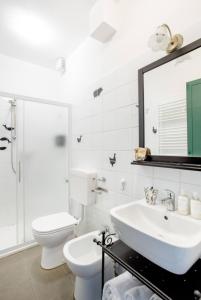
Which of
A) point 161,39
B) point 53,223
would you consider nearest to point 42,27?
point 161,39

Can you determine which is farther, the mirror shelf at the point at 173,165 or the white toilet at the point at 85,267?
the white toilet at the point at 85,267

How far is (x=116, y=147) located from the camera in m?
1.65

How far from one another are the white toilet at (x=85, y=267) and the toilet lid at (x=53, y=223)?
0.29m

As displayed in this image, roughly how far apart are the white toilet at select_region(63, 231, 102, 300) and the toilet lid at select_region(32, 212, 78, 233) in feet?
0.97

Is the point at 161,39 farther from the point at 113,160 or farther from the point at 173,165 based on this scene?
the point at 113,160

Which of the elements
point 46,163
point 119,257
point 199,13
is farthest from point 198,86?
point 46,163

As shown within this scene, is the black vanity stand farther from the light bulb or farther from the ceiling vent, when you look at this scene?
the ceiling vent

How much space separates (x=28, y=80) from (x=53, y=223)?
2068 millimetres

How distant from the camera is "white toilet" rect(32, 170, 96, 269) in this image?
5.69 ft

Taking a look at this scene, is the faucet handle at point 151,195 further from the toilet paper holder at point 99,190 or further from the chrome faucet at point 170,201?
the toilet paper holder at point 99,190

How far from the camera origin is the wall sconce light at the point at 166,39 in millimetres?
1118

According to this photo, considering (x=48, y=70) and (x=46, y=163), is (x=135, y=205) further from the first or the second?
(x=48, y=70)

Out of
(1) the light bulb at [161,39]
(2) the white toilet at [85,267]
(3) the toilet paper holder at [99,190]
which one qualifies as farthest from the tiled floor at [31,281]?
(1) the light bulb at [161,39]


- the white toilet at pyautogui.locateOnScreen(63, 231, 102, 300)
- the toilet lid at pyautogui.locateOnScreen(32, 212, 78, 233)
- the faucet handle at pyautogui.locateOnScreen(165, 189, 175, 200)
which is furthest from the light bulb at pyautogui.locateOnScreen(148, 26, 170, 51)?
the toilet lid at pyautogui.locateOnScreen(32, 212, 78, 233)
